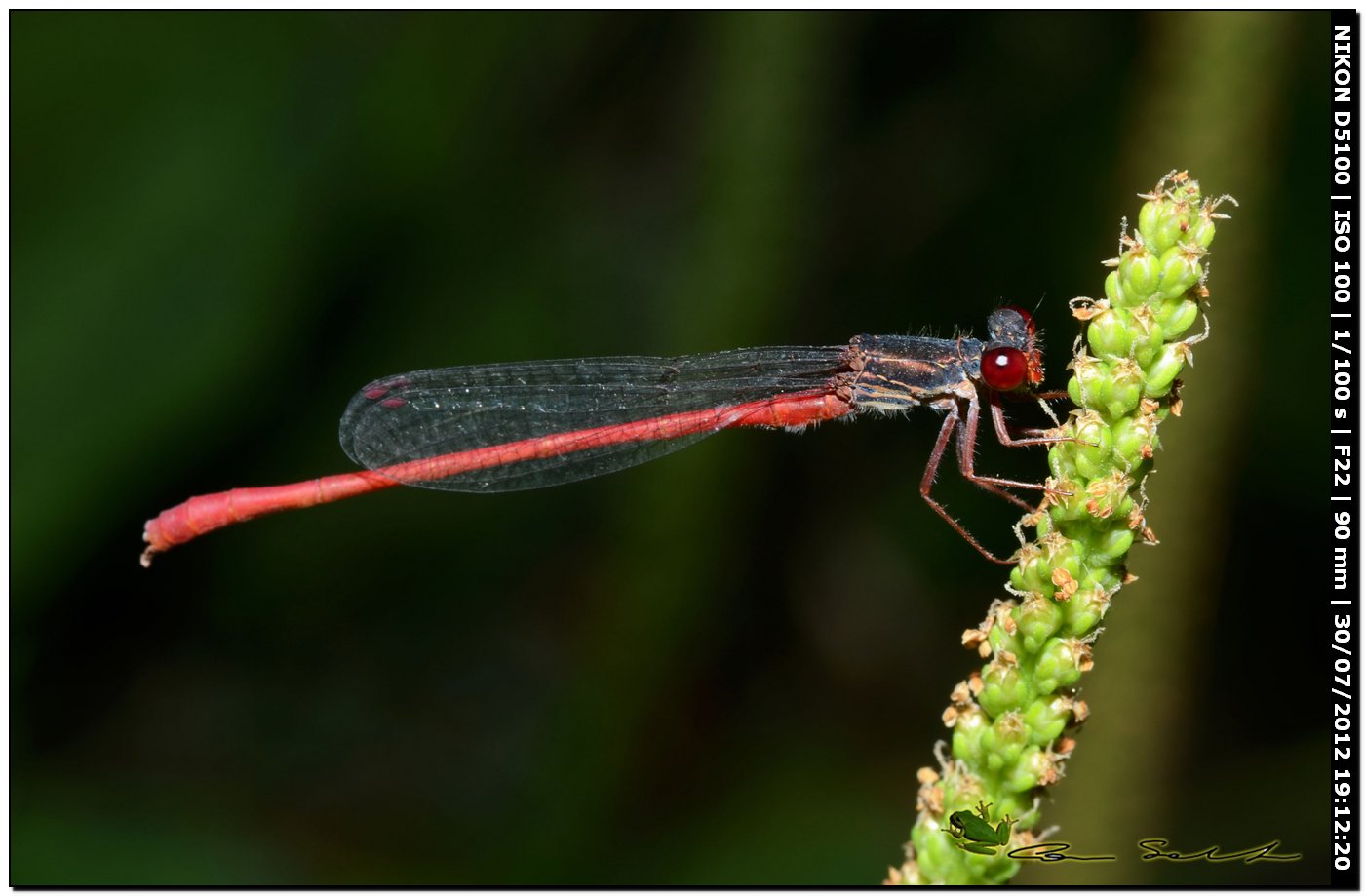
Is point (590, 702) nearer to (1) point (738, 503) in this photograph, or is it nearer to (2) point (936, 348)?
(1) point (738, 503)

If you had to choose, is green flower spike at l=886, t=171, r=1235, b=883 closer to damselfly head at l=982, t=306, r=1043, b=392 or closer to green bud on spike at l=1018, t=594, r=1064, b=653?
green bud on spike at l=1018, t=594, r=1064, b=653

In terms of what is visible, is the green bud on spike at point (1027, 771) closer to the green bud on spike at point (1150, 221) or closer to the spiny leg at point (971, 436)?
the green bud on spike at point (1150, 221)

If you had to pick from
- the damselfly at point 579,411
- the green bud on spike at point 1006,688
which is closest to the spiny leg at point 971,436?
the damselfly at point 579,411

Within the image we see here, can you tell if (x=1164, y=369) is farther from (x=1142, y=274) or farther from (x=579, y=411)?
(x=579, y=411)

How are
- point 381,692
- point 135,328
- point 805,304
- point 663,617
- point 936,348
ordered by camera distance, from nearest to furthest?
point 936,348 → point 135,328 → point 663,617 → point 805,304 → point 381,692

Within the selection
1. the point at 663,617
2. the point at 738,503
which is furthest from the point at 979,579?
the point at 663,617

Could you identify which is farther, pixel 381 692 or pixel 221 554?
pixel 381 692
